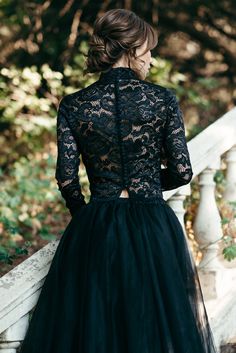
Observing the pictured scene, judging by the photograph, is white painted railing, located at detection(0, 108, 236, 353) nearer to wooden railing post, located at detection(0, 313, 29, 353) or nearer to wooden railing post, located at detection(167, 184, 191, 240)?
wooden railing post, located at detection(167, 184, 191, 240)

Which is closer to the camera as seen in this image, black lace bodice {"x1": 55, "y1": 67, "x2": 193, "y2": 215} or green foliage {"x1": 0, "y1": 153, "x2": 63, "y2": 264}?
black lace bodice {"x1": 55, "y1": 67, "x2": 193, "y2": 215}

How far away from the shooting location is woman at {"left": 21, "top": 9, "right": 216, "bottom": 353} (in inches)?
107

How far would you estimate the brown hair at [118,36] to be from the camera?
2.81 meters

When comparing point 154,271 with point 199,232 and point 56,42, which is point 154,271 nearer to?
point 199,232

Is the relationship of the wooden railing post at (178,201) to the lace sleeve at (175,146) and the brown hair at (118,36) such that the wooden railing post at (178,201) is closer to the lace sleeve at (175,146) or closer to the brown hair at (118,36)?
the lace sleeve at (175,146)

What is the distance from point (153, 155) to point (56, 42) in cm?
420

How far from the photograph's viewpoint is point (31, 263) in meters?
2.89

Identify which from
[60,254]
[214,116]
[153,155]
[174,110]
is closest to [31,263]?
[60,254]

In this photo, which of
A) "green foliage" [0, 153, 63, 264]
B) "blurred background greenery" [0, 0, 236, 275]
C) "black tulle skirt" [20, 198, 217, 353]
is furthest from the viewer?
"blurred background greenery" [0, 0, 236, 275]

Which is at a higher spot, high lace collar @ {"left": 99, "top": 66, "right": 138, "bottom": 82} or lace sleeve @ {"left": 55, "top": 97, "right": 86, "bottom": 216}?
high lace collar @ {"left": 99, "top": 66, "right": 138, "bottom": 82}

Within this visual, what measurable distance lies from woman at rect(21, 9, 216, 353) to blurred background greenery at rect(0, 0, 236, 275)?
2342 mm

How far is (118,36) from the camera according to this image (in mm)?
2814

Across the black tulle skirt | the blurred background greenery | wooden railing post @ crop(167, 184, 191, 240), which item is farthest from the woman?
the blurred background greenery

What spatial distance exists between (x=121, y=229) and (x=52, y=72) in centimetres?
367
